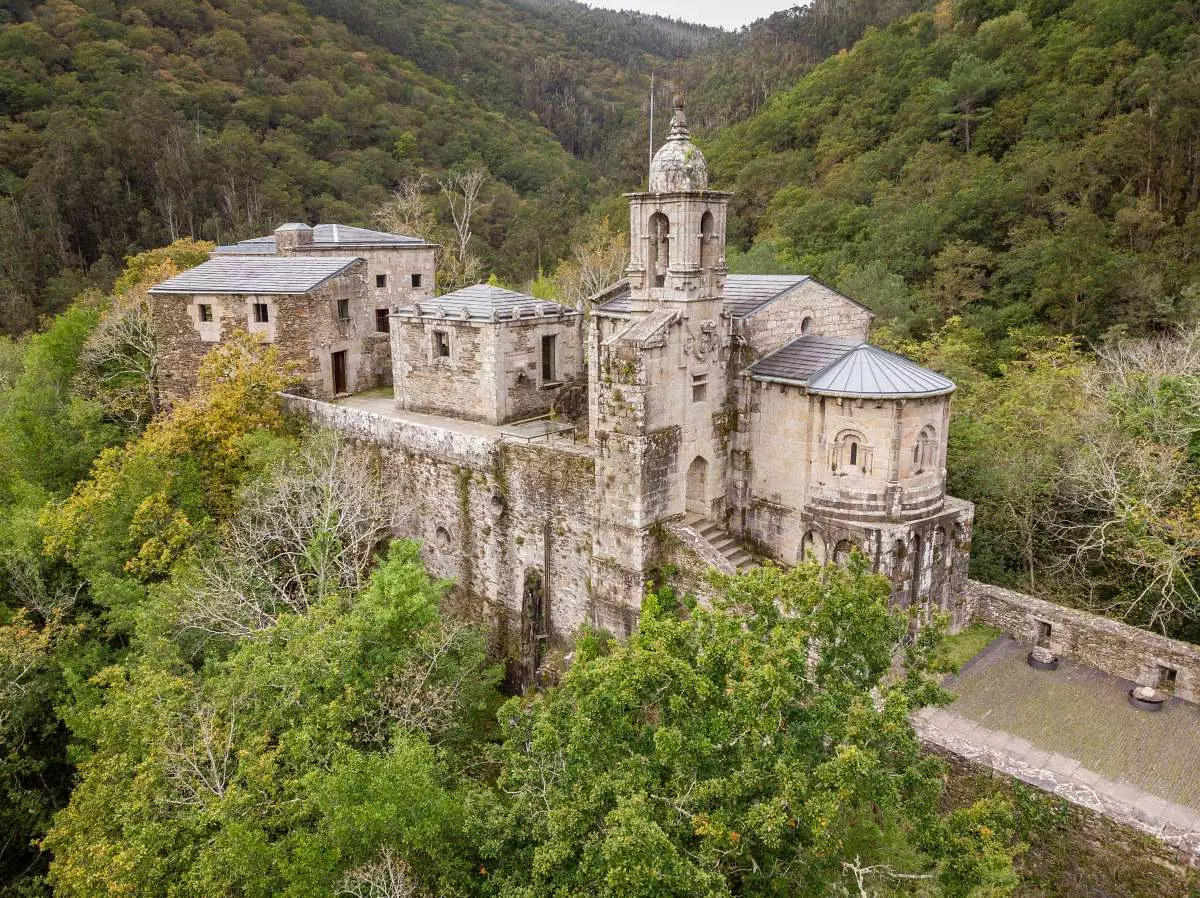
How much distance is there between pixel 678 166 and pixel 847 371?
249 inches

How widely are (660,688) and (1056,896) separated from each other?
30.0 ft

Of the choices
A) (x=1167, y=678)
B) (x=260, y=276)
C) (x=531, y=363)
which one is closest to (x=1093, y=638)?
(x=1167, y=678)

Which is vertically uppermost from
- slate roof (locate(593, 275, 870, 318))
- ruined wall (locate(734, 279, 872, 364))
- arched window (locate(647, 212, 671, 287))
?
arched window (locate(647, 212, 671, 287))

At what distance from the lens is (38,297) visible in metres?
49.8

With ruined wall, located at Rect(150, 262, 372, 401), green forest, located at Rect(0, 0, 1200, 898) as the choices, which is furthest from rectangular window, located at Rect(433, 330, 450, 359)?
ruined wall, located at Rect(150, 262, 372, 401)

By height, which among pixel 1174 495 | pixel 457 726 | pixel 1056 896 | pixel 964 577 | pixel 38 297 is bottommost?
pixel 1056 896

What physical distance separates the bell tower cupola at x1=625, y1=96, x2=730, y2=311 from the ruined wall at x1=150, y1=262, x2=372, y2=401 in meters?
13.9

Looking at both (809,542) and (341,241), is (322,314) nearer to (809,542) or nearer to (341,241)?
(341,241)

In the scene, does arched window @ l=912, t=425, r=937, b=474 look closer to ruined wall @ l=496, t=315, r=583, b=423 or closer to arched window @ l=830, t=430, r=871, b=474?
arched window @ l=830, t=430, r=871, b=474

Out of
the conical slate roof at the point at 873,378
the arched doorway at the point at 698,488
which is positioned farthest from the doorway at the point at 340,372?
the conical slate roof at the point at 873,378

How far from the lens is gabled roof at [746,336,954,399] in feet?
58.1

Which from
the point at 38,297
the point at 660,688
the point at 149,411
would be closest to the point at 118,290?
the point at 149,411

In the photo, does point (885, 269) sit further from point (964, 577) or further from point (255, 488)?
point (255, 488)

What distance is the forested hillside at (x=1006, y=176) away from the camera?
34125 mm
